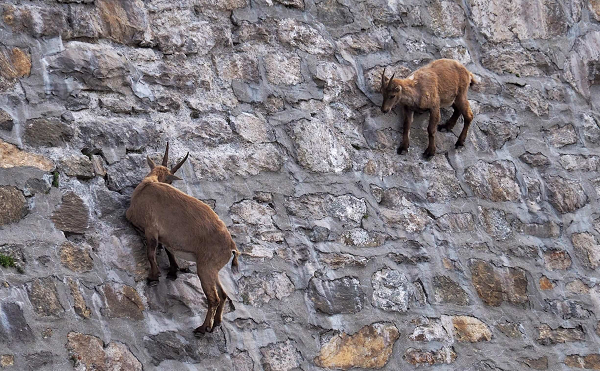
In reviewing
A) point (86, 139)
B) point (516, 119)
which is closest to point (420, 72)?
point (516, 119)

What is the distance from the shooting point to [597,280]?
6496 mm

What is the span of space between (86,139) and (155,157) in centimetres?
41

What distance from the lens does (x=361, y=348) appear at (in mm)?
5301

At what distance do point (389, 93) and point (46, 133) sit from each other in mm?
2259

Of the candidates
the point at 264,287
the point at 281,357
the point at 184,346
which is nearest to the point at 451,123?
the point at 264,287

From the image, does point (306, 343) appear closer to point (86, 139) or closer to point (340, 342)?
point (340, 342)

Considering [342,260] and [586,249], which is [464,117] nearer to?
[586,249]

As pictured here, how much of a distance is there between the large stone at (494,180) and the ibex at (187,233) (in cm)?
223

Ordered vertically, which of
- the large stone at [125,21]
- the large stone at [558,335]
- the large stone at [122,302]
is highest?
the large stone at [125,21]

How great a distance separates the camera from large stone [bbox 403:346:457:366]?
548cm

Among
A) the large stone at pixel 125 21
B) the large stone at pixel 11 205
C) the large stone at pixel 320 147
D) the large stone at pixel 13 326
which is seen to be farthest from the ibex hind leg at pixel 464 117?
the large stone at pixel 13 326

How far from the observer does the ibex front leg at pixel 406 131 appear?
19.9 ft

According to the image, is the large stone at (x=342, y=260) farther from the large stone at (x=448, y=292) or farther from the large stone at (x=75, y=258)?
the large stone at (x=75, y=258)

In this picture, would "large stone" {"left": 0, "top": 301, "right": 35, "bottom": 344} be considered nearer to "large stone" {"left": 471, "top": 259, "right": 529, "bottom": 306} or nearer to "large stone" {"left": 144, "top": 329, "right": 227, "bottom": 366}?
"large stone" {"left": 144, "top": 329, "right": 227, "bottom": 366}
